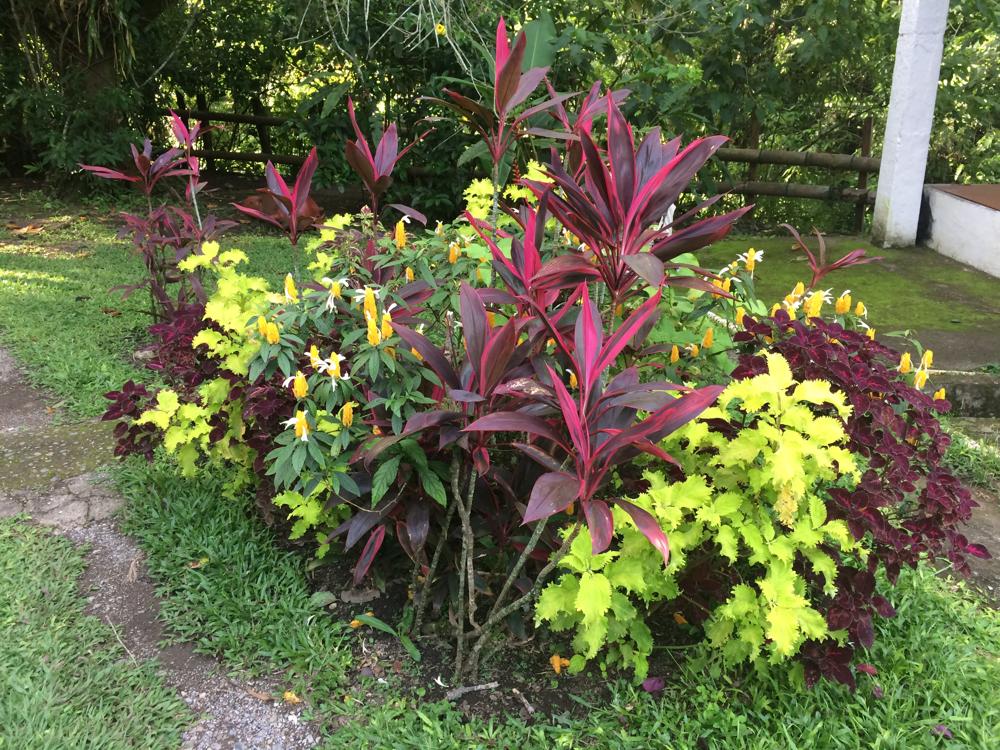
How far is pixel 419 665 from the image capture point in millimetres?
1966

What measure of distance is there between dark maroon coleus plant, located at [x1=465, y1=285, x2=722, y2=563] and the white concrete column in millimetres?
4448

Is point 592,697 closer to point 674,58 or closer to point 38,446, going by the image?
point 38,446

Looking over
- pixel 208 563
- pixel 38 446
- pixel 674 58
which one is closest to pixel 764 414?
pixel 208 563

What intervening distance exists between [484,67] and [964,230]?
393 centimetres

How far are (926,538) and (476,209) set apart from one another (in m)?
1.74

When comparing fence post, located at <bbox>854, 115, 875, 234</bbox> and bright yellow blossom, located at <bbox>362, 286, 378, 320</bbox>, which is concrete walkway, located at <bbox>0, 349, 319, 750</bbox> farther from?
fence post, located at <bbox>854, 115, 875, 234</bbox>

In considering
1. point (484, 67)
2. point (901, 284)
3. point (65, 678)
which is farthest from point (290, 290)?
point (484, 67)

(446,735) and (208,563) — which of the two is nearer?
(446,735)

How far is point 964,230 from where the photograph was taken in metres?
5.12

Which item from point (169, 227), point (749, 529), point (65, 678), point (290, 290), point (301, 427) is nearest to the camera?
point (749, 529)

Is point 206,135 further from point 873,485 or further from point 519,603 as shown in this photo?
point 873,485

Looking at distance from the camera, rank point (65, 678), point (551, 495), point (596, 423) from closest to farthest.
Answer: point (551, 495), point (596, 423), point (65, 678)

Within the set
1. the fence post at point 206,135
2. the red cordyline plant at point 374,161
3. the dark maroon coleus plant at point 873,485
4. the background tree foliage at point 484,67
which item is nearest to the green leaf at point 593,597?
the dark maroon coleus plant at point 873,485

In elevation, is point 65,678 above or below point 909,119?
below
